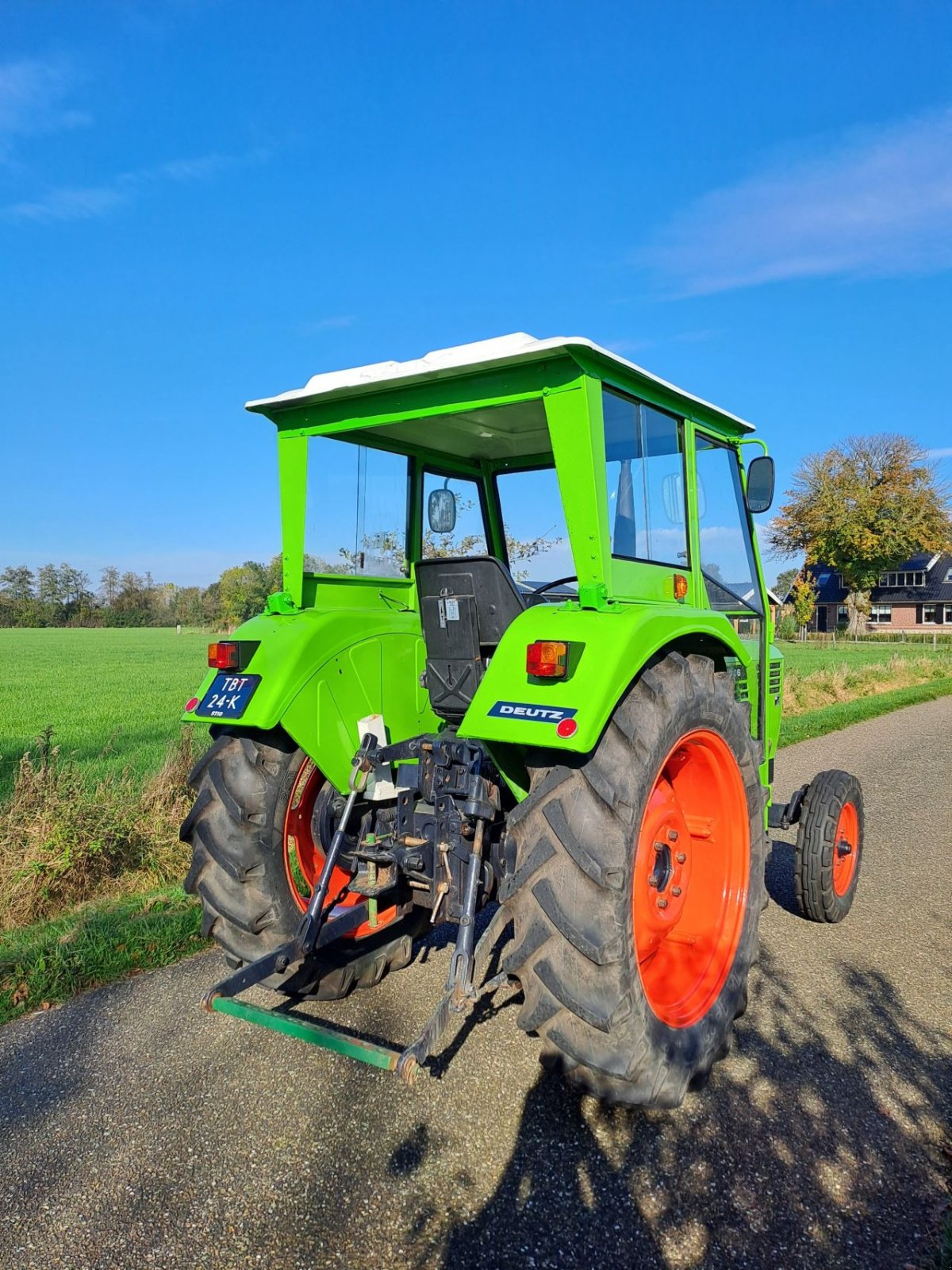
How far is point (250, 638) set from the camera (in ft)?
11.0

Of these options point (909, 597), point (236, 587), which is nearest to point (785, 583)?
point (909, 597)

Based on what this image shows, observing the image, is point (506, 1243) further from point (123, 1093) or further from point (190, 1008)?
point (190, 1008)

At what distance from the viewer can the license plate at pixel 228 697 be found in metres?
3.09

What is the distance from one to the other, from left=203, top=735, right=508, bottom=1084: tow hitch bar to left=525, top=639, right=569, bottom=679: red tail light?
709 mm

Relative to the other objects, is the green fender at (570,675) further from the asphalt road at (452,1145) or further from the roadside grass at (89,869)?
the roadside grass at (89,869)

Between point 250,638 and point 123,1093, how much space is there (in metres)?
1.66

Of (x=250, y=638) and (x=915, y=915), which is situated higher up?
(x=250, y=638)

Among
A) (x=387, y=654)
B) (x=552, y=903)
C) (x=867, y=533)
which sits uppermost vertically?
(x=867, y=533)

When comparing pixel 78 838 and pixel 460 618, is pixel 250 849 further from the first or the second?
pixel 78 838

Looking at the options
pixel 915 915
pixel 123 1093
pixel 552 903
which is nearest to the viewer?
pixel 552 903

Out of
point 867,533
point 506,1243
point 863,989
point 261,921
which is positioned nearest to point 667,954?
point 863,989

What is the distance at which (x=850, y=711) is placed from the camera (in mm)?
12906

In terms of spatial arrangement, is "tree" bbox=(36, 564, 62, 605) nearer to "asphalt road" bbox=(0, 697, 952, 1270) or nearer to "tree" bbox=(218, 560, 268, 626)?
"tree" bbox=(218, 560, 268, 626)

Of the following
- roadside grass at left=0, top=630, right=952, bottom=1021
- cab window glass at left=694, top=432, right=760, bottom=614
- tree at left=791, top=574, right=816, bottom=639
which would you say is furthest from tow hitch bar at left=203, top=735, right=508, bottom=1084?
tree at left=791, top=574, right=816, bottom=639
